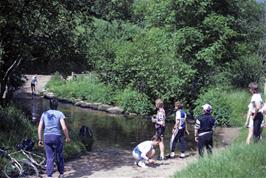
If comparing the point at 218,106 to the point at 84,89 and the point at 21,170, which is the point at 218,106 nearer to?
the point at 84,89

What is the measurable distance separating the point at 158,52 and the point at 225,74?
19.3ft

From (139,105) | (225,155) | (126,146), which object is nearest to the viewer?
(225,155)

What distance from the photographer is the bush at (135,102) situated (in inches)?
1222

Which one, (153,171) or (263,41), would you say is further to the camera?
(263,41)

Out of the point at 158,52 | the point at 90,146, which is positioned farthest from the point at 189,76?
the point at 90,146

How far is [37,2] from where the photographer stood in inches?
558

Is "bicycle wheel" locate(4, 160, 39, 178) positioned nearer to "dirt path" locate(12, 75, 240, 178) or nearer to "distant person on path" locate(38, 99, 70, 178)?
"dirt path" locate(12, 75, 240, 178)

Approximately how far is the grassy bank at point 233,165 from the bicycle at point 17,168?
4.14m

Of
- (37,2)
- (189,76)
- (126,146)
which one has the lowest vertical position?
(126,146)

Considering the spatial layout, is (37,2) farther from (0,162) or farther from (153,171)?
(153,171)

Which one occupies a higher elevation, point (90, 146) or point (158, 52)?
point (158, 52)

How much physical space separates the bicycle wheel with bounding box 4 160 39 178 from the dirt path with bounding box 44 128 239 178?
0.67 m

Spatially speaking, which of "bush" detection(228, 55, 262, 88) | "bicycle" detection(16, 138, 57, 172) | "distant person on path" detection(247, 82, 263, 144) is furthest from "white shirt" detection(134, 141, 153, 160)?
"bush" detection(228, 55, 262, 88)

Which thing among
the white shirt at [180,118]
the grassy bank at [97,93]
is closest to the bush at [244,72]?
the grassy bank at [97,93]
